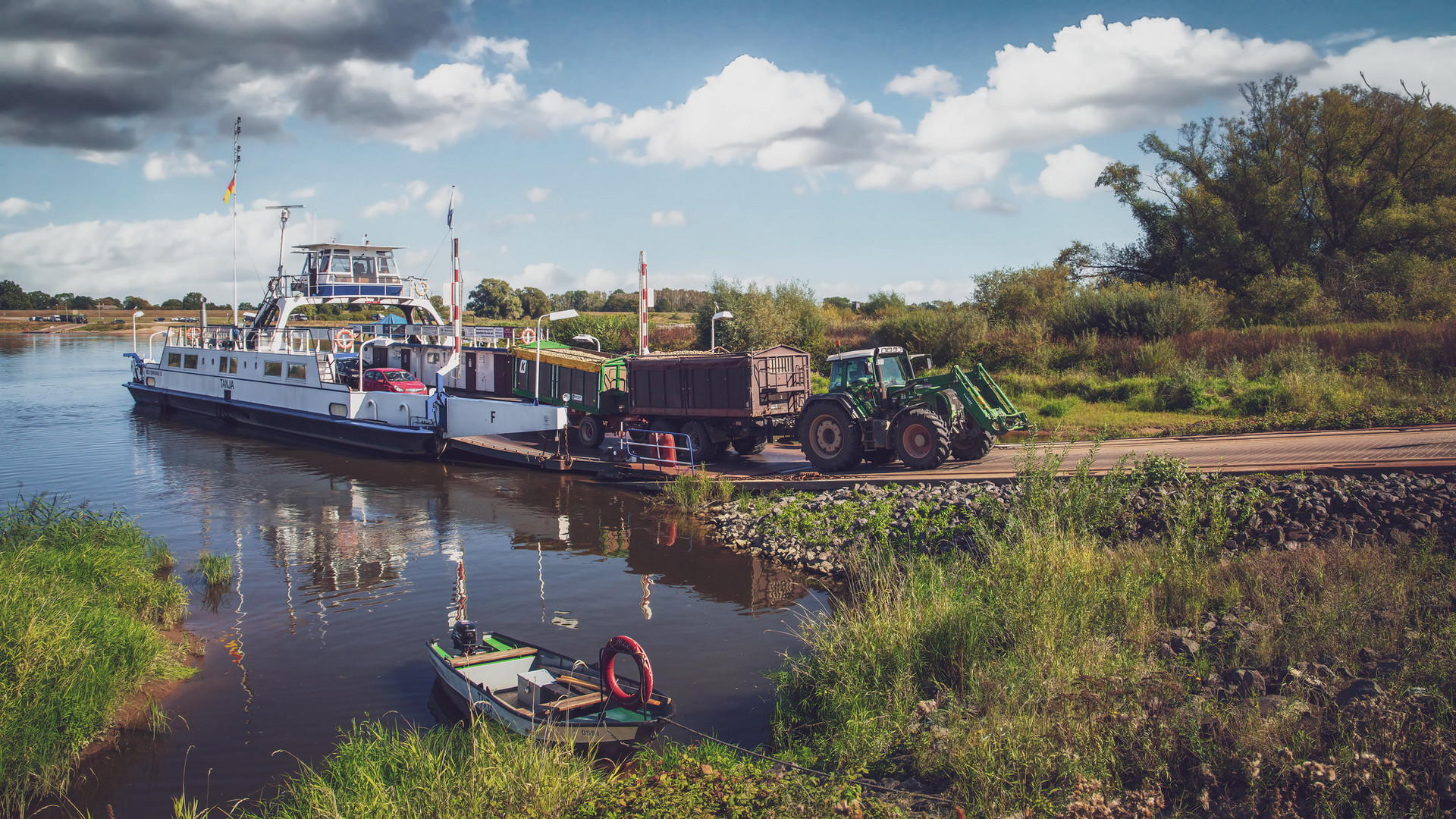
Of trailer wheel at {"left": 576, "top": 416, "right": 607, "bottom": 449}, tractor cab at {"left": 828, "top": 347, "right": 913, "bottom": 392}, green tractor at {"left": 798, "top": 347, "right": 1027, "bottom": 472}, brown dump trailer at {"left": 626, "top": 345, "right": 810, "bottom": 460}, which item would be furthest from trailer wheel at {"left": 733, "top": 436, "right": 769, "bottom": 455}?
trailer wheel at {"left": 576, "top": 416, "right": 607, "bottom": 449}

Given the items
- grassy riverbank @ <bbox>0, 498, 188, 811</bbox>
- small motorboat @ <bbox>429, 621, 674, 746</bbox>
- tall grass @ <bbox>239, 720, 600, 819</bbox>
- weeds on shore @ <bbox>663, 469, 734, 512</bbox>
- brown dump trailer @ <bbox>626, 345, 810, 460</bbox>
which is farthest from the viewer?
brown dump trailer @ <bbox>626, 345, 810, 460</bbox>

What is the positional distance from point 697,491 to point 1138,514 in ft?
27.2

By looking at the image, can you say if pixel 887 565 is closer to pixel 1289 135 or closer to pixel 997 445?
pixel 997 445

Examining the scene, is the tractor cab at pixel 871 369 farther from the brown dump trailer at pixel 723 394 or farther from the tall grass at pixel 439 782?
the tall grass at pixel 439 782

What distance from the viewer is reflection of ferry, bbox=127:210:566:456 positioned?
76.7ft

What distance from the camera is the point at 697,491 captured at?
17.0 metres

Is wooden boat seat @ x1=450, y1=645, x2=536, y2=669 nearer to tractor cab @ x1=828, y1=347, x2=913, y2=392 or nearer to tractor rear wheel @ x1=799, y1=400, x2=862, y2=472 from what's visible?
tractor rear wheel @ x1=799, y1=400, x2=862, y2=472

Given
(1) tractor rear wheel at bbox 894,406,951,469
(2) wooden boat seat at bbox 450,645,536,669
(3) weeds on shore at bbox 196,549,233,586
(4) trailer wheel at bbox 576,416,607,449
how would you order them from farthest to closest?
(4) trailer wheel at bbox 576,416,607,449 → (1) tractor rear wheel at bbox 894,406,951,469 → (3) weeds on shore at bbox 196,549,233,586 → (2) wooden boat seat at bbox 450,645,536,669

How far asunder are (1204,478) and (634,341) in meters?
30.3

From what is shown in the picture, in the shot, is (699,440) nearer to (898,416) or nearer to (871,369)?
(871,369)

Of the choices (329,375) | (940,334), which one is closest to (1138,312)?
(940,334)

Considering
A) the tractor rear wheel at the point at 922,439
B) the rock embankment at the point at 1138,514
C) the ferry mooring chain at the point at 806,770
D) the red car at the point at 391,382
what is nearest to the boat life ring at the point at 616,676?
the ferry mooring chain at the point at 806,770

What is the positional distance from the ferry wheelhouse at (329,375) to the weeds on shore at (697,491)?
5.12 m

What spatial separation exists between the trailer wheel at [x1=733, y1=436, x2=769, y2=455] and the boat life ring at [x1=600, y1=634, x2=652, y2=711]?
12.8 m
